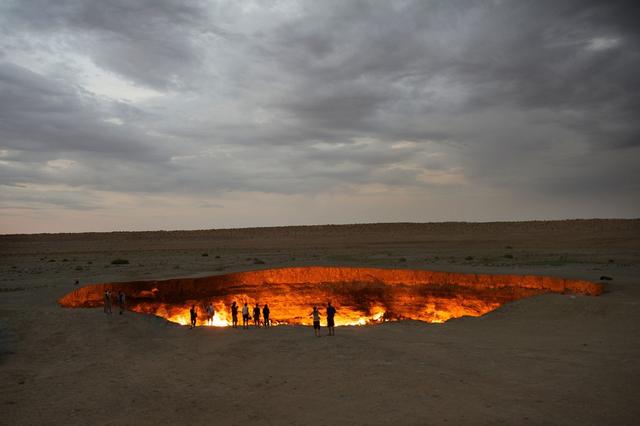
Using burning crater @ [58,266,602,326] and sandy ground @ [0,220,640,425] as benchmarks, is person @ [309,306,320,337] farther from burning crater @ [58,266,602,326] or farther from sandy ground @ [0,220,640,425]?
burning crater @ [58,266,602,326]

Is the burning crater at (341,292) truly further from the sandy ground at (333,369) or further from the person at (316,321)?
the person at (316,321)

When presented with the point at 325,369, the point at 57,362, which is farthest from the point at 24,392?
the point at 325,369

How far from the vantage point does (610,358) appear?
39.4 feet

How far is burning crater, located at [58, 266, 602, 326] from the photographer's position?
2344 centimetres

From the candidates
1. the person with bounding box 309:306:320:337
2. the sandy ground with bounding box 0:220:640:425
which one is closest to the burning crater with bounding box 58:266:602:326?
the sandy ground with bounding box 0:220:640:425

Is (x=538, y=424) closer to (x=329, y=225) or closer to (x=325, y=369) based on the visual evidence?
(x=325, y=369)

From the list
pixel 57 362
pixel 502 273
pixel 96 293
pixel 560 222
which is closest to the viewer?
pixel 57 362

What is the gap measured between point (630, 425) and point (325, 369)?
6.41 m

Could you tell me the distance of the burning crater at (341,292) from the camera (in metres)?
23.4

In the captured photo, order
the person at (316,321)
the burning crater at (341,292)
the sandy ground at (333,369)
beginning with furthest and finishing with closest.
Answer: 1. the burning crater at (341,292)
2. the person at (316,321)
3. the sandy ground at (333,369)

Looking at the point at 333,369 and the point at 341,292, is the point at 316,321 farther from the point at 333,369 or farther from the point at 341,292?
the point at 341,292

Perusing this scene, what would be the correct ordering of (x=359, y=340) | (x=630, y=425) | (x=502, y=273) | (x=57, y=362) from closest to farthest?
1. (x=630, y=425)
2. (x=57, y=362)
3. (x=359, y=340)
4. (x=502, y=273)

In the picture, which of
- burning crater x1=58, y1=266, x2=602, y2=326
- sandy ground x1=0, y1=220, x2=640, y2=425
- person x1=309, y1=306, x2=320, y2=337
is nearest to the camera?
sandy ground x1=0, y1=220, x2=640, y2=425

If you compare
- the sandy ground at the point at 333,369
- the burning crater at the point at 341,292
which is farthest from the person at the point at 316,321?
the burning crater at the point at 341,292
